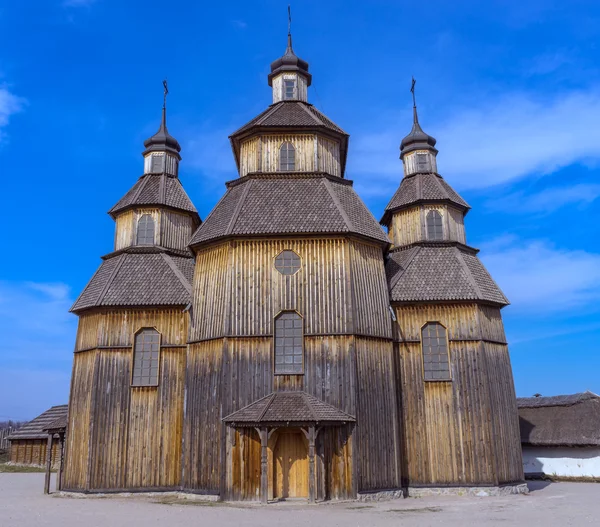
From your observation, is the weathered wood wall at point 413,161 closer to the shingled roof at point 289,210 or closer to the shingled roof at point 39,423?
the shingled roof at point 289,210

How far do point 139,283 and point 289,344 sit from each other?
7.33 metres

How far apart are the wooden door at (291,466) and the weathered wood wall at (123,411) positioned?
435 centimetres

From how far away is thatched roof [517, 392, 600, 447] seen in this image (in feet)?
85.1

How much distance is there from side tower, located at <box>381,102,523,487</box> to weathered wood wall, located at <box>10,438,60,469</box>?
27.8 meters

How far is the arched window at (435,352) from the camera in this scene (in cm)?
2088

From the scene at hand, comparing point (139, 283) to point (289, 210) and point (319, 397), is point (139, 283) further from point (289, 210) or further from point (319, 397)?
point (319, 397)

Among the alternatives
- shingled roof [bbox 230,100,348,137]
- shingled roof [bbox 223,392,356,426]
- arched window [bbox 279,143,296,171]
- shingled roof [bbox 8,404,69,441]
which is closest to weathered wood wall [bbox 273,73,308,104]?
shingled roof [bbox 230,100,348,137]

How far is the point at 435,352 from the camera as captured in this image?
21.2 metres

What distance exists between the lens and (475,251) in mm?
24578

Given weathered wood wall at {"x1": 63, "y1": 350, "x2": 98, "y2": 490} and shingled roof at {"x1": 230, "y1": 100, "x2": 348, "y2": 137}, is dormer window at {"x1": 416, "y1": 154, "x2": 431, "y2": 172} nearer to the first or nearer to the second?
shingled roof at {"x1": 230, "y1": 100, "x2": 348, "y2": 137}

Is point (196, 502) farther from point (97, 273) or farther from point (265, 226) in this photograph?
point (97, 273)

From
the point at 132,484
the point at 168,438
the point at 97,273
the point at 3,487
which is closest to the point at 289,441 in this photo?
the point at 168,438

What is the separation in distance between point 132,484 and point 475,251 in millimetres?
16874

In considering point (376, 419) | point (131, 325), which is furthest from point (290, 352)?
point (131, 325)
